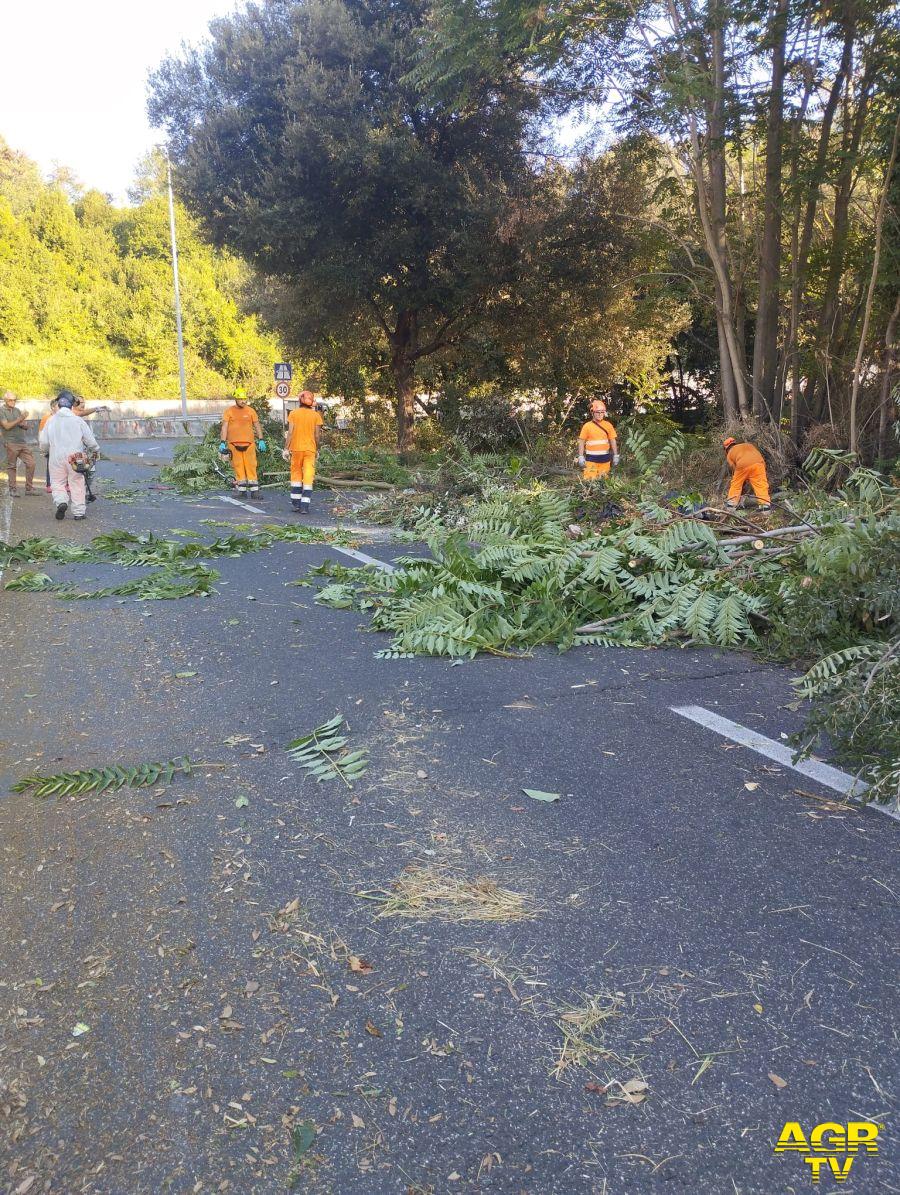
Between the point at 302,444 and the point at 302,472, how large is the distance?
18.7 inches

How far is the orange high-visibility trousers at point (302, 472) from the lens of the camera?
14031 mm

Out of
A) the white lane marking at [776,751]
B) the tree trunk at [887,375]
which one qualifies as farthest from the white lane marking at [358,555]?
the tree trunk at [887,375]

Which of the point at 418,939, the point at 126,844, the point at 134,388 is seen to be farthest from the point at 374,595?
the point at 134,388

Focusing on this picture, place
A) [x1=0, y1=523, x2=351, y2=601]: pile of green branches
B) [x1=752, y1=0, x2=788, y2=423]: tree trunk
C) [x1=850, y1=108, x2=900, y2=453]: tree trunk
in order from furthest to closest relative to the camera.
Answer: [x1=752, y1=0, x2=788, y2=423]: tree trunk
[x1=850, y1=108, x2=900, y2=453]: tree trunk
[x1=0, y1=523, x2=351, y2=601]: pile of green branches

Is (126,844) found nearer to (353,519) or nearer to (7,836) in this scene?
(7,836)

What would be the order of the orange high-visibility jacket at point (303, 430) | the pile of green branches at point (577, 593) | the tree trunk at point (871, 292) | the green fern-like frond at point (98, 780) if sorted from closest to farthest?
the green fern-like frond at point (98, 780) < the pile of green branches at point (577, 593) < the tree trunk at point (871, 292) < the orange high-visibility jacket at point (303, 430)

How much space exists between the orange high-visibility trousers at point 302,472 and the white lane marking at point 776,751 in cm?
979

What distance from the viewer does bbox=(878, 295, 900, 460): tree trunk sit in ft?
46.1

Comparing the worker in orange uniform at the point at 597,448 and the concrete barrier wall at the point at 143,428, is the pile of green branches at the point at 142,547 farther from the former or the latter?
the concrete barrier wall at the point at 143,428

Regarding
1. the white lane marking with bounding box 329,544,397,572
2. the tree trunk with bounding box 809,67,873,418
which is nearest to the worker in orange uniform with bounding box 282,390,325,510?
the white lane marking with bounding box 329,544,397,572

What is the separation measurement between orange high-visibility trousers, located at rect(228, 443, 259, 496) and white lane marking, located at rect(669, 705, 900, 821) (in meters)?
12.2

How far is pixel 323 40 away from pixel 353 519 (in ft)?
38.8

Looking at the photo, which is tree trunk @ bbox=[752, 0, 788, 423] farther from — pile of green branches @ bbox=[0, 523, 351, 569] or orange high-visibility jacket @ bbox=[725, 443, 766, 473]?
pile of green branches @ bbox=[0, 523, 351, 569]

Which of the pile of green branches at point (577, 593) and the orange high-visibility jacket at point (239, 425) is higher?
the orange high-visibility jacket at point (239, 425)
